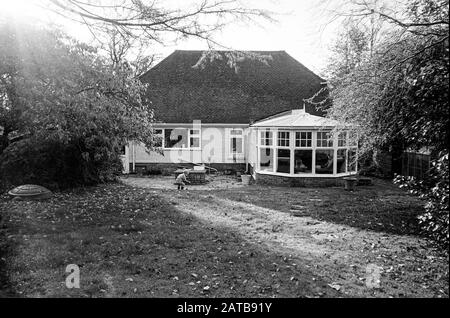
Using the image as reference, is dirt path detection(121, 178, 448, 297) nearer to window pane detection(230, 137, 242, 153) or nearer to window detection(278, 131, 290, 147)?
window detection(278, 131, 290, 147)

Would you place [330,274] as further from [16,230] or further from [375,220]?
[16,230]

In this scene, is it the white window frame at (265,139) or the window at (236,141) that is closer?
the white window frame at (265,139)

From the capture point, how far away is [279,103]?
2278 cm

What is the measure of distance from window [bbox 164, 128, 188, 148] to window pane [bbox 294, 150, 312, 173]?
811 centimetres

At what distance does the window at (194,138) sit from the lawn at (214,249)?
9758 mm

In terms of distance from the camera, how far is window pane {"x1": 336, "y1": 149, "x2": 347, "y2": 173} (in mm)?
16641

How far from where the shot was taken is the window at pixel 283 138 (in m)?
16.5

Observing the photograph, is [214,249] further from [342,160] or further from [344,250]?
[342,160]

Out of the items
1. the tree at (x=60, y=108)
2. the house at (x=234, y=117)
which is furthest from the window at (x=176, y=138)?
the tree at (x=60, y=108)

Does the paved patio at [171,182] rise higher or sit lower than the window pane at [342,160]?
lower

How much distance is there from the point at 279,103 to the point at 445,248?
1803 cm

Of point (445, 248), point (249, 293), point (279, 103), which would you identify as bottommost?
point (249, 293)

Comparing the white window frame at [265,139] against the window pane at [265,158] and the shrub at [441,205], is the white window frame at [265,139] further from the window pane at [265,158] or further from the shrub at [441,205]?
the shrub at [441,205]

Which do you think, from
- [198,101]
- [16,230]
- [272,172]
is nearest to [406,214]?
[272,172]
